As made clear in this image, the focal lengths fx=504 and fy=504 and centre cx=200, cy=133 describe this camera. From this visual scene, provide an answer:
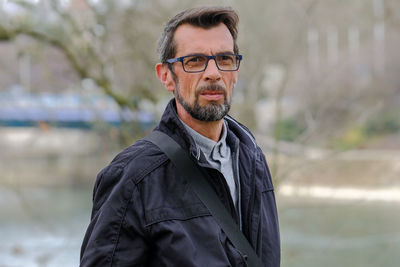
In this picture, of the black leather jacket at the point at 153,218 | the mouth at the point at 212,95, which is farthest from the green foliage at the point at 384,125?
the black leather jacket at the point at 153,218

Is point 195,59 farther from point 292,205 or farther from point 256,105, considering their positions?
point 292,205

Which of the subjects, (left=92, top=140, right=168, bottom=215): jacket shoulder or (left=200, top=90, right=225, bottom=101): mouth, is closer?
(left=92, top=140, right=168, bottom=215): jacket shoulder

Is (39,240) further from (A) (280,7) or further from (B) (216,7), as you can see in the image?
(B) (216,7)

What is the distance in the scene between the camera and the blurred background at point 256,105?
5.48 meters

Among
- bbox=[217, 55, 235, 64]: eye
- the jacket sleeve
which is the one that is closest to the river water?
bbox=[217, 55, 235, 64]: eye

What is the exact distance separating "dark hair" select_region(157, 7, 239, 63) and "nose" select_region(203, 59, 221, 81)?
0.08 m

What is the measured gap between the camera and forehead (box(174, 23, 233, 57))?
113 cm

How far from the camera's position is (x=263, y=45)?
648cm

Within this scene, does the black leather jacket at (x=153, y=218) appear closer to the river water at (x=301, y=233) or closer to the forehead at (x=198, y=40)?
the forehead at (x=198, y=40)

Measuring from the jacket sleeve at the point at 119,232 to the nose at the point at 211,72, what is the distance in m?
0.30

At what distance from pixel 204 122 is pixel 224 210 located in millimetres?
215

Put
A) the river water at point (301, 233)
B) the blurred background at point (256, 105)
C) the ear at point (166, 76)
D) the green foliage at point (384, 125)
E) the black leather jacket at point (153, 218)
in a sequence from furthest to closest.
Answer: the green foliage at point (384, 125) → the river water at point (301, 233) → the blurred background at point (256, 105) → the ear at point (166, 76) → the black leather jacket at point (153, 218)

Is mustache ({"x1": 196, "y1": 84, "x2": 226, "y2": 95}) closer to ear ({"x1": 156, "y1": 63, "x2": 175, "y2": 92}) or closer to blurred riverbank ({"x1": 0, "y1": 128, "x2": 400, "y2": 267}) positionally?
ear ({"x1": 156, "y1": 63, "x2": 175, "y2": 92})

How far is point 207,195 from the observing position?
3.46ft
